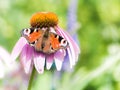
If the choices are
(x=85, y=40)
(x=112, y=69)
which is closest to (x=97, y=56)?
(x=85, y=40)

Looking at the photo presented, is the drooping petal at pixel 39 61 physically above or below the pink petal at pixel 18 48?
below

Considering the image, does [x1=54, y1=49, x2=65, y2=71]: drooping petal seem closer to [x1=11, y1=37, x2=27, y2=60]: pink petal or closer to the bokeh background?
[x1=11, y1=37, x2=27, y2=60]: pink petal

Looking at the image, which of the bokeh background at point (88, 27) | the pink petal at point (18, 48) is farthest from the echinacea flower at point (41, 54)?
the bokeh background at point (88, 27)

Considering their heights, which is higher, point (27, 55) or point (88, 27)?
point (88, 27)

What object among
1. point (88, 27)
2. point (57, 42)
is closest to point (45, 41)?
point (57, 42)

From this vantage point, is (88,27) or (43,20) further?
(88,27)

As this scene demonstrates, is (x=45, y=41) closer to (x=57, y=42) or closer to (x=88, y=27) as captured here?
(x=57, y=42)

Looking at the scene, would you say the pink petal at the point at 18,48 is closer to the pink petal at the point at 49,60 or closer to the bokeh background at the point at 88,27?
the pink petal at the point at 49,60

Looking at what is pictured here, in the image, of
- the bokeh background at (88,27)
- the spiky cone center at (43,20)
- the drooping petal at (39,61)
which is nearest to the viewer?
the drooping petal at (39,61)

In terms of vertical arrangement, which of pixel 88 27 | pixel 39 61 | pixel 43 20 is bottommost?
pixel 39 61

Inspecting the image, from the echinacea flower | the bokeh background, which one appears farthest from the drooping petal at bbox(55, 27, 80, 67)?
the bokeh background
